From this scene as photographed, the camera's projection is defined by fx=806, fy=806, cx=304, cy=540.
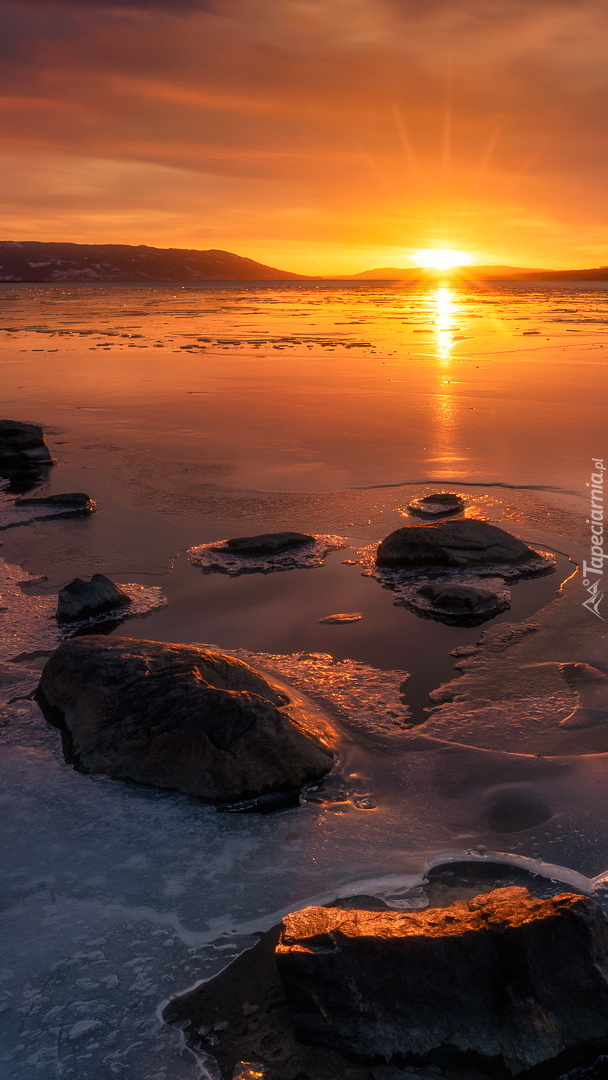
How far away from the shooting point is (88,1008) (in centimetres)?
260

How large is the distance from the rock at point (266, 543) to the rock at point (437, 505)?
1389 mm

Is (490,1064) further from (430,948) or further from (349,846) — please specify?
(349,846)

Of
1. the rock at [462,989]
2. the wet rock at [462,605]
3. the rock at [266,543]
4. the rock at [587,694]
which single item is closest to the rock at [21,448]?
the rock at [266,543]

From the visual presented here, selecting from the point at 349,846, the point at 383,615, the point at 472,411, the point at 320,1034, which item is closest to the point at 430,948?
the point at 320,1034

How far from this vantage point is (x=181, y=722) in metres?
3.96

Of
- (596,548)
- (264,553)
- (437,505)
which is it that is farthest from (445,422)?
(264,553)

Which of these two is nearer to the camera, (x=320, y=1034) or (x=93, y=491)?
(x=320, y=1034)

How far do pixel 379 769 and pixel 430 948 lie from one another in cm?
145

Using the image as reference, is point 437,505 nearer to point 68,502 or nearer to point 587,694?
point 587,694

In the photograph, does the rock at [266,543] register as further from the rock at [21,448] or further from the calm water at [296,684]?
the rock at [21,448]

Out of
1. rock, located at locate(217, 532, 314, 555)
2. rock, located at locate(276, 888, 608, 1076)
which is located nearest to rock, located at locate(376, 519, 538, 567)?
rock, located at locate(217, 532, 314, 555)

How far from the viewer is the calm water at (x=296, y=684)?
9.32 feet

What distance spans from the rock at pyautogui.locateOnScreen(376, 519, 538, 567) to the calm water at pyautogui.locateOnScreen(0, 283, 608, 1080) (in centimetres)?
38

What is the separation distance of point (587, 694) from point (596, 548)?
2.56 m
